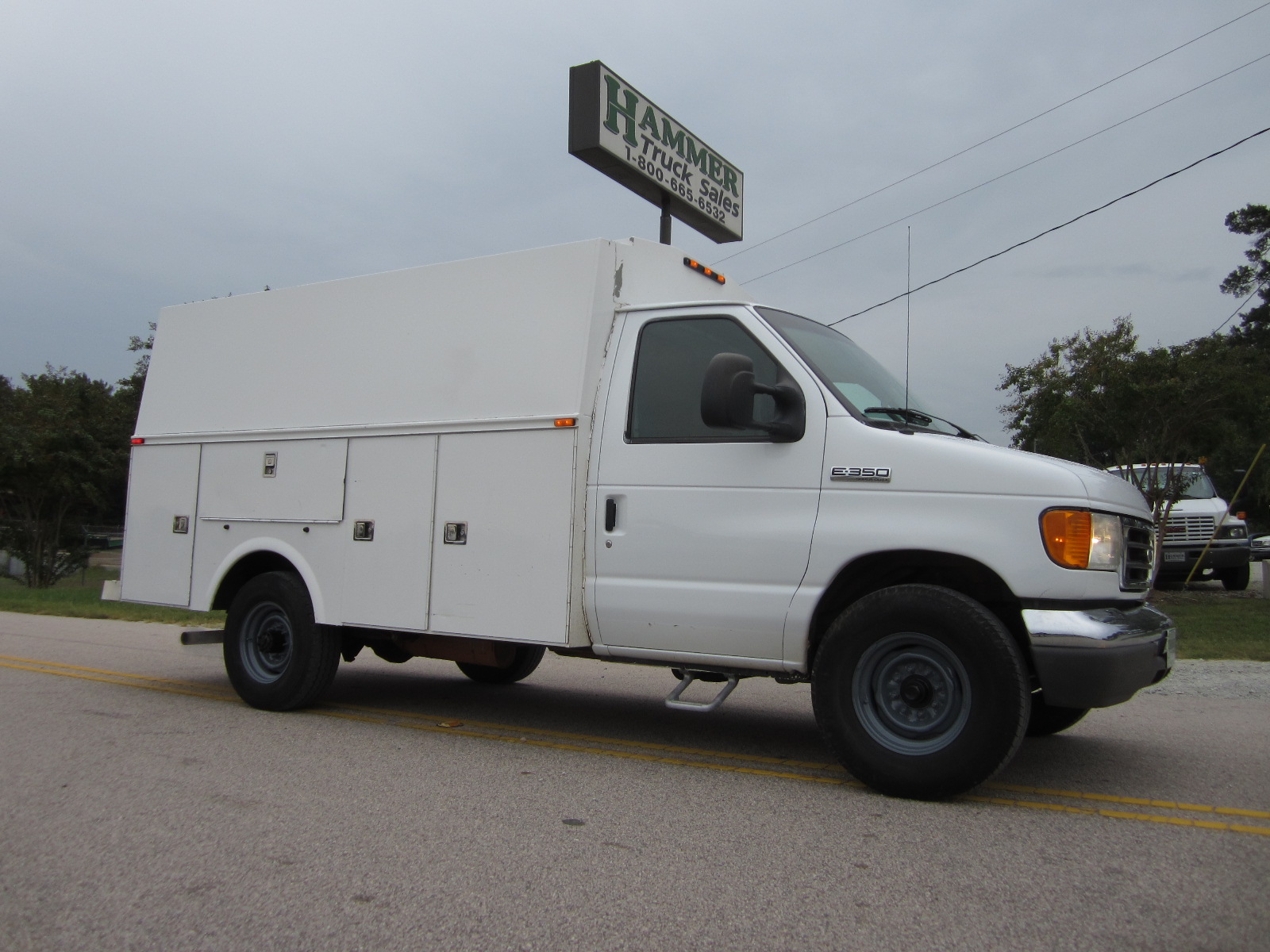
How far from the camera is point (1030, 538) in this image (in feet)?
14.6

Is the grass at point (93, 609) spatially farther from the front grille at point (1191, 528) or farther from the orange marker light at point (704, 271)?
the front grille at point (1191, 528)

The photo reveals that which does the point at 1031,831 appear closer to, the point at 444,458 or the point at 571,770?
the point at 571,770

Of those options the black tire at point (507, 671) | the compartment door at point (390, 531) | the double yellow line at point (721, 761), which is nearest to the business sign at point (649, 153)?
the black tire at point (507, 671)

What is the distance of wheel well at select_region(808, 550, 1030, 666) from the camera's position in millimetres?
4741

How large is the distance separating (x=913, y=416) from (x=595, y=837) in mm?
2706

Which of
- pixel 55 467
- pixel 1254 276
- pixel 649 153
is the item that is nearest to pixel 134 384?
pixel 55 467

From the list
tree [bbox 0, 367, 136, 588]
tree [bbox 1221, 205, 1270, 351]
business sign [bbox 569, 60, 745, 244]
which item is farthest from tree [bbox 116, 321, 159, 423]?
tree [bbox 1221, 205, 1270, 351]

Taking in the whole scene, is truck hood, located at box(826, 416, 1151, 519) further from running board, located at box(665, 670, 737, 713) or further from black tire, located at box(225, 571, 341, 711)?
black tire, located at box(225, 571, 341, 711)

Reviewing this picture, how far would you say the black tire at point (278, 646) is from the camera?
6.72 m

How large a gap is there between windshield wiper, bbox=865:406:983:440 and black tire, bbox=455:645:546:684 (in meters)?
3.60

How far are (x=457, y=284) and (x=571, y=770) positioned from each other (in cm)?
306

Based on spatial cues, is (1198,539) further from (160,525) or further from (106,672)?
(106,672)

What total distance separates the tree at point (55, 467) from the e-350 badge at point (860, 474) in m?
23.0

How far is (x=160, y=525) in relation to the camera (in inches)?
301
